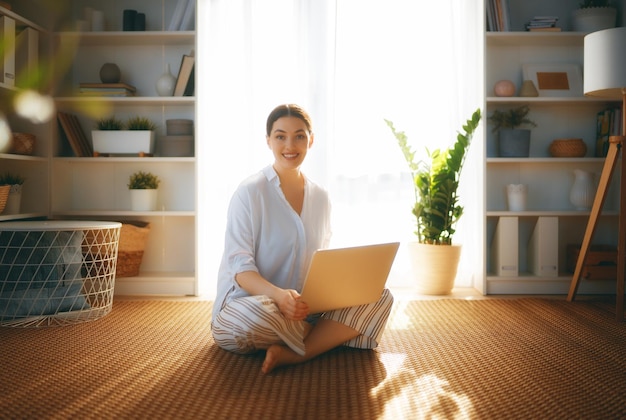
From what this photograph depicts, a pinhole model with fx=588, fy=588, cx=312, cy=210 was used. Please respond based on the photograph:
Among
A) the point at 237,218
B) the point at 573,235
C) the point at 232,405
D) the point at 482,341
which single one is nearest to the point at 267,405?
the point at 232,405

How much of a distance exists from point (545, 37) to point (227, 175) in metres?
2.02

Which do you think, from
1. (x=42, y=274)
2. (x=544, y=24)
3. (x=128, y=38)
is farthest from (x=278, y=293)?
(x=544, y=24)

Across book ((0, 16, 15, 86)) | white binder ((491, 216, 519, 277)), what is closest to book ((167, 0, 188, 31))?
book ((0, 16, 15, 86))

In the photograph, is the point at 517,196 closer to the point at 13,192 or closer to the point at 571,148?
the point at 571,148

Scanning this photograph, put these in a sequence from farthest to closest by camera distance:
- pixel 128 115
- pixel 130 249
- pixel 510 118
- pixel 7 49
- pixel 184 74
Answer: pixel 128 115 < pixel 510 118 < pixel 184 74 < pixel 130 249 < pixel 7 49

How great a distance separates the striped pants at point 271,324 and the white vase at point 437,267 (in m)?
1.28

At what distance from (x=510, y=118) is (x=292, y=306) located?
2.26 metres

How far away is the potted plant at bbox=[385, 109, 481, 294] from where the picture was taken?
3.30 meters

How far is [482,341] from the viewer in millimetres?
2311

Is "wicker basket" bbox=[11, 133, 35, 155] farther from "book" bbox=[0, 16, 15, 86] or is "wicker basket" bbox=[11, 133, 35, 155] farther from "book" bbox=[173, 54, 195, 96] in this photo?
"book" bbox=[173, 54, 195, 96]

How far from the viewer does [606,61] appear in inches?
106

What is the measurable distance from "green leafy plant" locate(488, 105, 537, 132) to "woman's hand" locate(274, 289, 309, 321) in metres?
2.20

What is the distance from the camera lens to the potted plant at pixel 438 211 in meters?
3.30

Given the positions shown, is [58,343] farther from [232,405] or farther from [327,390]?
[327,390]
